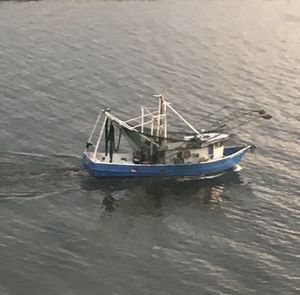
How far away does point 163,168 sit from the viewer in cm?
6675

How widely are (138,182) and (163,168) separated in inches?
114

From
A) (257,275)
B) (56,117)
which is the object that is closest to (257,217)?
(257,275)

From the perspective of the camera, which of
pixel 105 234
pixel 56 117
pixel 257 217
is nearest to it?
pixel 105 234

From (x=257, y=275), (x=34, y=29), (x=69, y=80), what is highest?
(x=34, y=29)

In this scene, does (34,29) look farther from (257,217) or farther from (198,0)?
(257,217)

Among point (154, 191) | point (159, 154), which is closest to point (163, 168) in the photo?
point (159, 154)

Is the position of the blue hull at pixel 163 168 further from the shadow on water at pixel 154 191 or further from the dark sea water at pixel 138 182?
the dark sea water at pixel 138 182

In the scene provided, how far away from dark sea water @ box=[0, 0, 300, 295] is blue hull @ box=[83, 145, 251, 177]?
3.55 feet

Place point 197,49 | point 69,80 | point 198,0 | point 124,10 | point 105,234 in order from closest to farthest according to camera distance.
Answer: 1. point 105,234
2. point 69,80
3. point 197,49
4. point 124,10
5. point 198,0

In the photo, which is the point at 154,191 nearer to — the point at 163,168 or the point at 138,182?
the point at 138,182

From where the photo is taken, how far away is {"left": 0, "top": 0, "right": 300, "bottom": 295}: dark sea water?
5197 cm

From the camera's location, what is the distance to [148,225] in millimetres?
59344

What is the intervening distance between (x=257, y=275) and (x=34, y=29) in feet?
272

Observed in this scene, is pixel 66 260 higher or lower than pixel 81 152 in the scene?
lower
